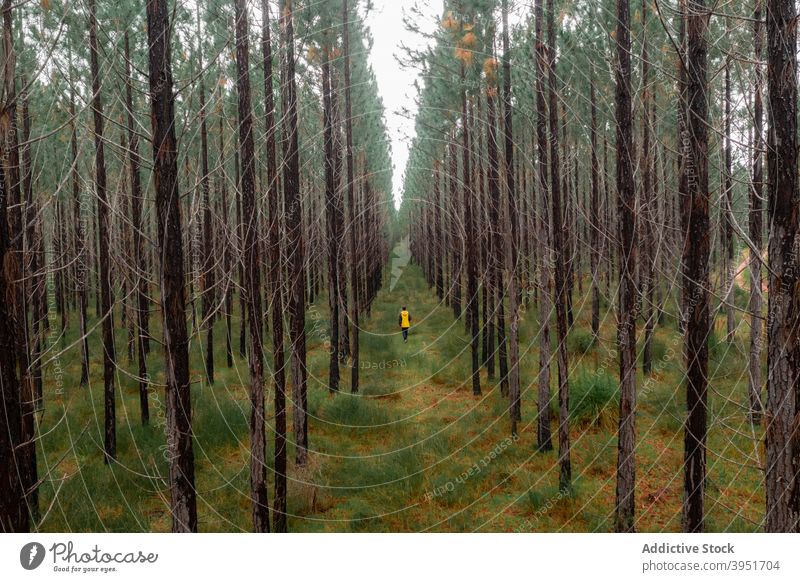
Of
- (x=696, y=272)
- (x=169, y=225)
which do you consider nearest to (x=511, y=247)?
(x=696, y=272)

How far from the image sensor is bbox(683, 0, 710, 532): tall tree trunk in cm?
414

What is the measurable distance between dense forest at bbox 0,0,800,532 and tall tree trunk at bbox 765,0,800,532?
0.05ft

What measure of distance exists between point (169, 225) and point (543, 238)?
6.45 metres

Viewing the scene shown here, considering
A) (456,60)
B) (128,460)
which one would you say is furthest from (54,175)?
(456,60)

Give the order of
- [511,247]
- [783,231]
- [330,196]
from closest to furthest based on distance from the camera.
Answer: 1. [783,231]
2. [511,247]
3. [330,196]

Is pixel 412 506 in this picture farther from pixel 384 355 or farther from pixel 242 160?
pixel 384 355

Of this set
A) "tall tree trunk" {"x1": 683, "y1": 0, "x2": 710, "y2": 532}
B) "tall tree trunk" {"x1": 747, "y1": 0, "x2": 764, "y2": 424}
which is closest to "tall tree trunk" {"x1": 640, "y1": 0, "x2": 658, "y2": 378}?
"tall tree trunk" {"x1": 683, "y1": 0, "x2": 710, "y2": 532}

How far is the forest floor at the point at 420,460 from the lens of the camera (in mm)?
6953

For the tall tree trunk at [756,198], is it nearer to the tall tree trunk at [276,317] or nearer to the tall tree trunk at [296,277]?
the tall tree trunk at [276,317]

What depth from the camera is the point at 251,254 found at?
5.00m

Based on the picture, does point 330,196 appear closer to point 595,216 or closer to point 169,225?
point 595,216

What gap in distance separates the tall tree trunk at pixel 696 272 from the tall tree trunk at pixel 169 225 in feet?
12.2

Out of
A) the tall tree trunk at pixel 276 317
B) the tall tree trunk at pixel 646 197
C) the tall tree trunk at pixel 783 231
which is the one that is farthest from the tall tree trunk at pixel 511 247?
the tall tree trunk at pixel 783 231
